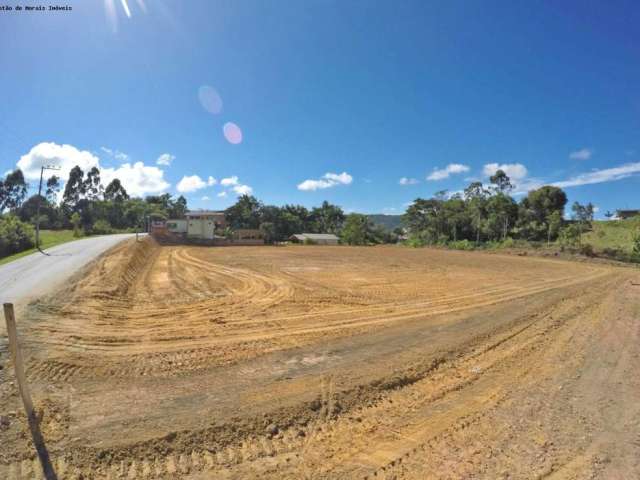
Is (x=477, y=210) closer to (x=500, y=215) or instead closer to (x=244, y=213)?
(x=500, y=215)

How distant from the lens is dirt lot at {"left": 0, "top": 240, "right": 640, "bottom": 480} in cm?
295

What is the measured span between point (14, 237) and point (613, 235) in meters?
60.1

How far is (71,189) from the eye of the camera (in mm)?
69688

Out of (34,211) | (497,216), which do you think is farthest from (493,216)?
(34,211)

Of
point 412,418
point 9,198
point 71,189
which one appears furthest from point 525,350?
point 9,198

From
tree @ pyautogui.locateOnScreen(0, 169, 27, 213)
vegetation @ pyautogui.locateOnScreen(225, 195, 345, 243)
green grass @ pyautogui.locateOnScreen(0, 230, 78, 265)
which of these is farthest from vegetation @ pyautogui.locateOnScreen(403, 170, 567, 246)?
tree @ pyautogui.locateOnScreen(0, 169, 27, 213)

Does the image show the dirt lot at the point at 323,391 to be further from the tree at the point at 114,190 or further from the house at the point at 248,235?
the tree at the point at 114,190

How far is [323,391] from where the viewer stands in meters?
4.15

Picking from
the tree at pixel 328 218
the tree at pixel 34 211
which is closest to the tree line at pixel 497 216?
the tree at pixel 328 218

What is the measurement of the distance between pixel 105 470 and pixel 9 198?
93971 mm

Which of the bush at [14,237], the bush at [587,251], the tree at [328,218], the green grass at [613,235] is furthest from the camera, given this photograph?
the tree at [328,218]

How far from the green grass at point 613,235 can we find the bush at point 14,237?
167ft

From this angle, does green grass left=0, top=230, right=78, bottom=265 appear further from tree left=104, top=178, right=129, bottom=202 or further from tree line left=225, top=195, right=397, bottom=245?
tree left=104, top=178, right=129, bottom=202

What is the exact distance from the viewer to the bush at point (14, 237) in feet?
68.9
